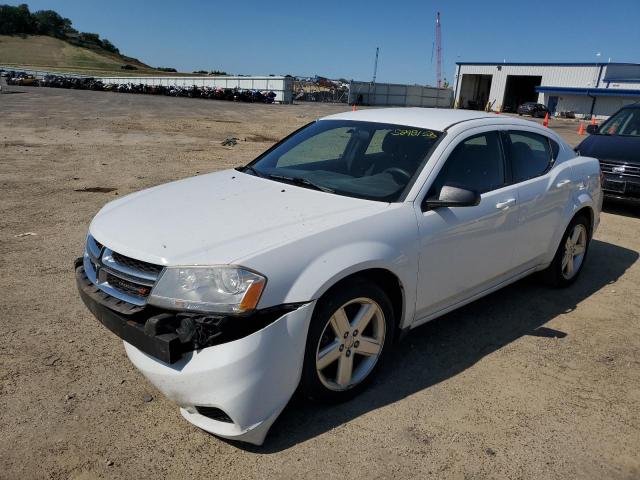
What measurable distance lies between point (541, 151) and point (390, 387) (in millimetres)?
2640

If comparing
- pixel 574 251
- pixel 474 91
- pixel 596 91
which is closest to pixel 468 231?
pixel 574 251

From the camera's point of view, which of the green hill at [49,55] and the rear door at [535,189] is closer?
the rear door at [535,189]

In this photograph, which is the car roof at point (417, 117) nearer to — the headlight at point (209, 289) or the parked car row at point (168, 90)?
the headlight at point (209, 289)

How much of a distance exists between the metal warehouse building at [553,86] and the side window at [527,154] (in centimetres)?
4375

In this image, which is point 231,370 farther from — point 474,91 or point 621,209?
point 474,91

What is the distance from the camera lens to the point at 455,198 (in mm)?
3227

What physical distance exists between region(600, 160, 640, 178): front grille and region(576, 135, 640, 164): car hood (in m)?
0.08

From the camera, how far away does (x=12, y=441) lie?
106 inches

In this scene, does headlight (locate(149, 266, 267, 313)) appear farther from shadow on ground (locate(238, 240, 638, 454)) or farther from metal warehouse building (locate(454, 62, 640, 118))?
metal warehouse building (locate(454, 62, 640, 118))

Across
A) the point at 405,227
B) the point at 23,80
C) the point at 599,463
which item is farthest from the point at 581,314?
the point at 23,80

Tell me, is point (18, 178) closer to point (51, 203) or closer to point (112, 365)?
point (51, 203)

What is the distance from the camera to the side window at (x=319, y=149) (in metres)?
4.16

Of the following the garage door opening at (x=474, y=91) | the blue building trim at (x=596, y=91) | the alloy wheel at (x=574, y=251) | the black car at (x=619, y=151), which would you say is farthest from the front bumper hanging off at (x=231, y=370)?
the garage door opening at (x=474, y=91)

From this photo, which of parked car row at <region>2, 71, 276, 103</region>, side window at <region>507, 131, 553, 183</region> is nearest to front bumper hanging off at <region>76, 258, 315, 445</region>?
side window at <region>507, 131, 553, 183</region>
